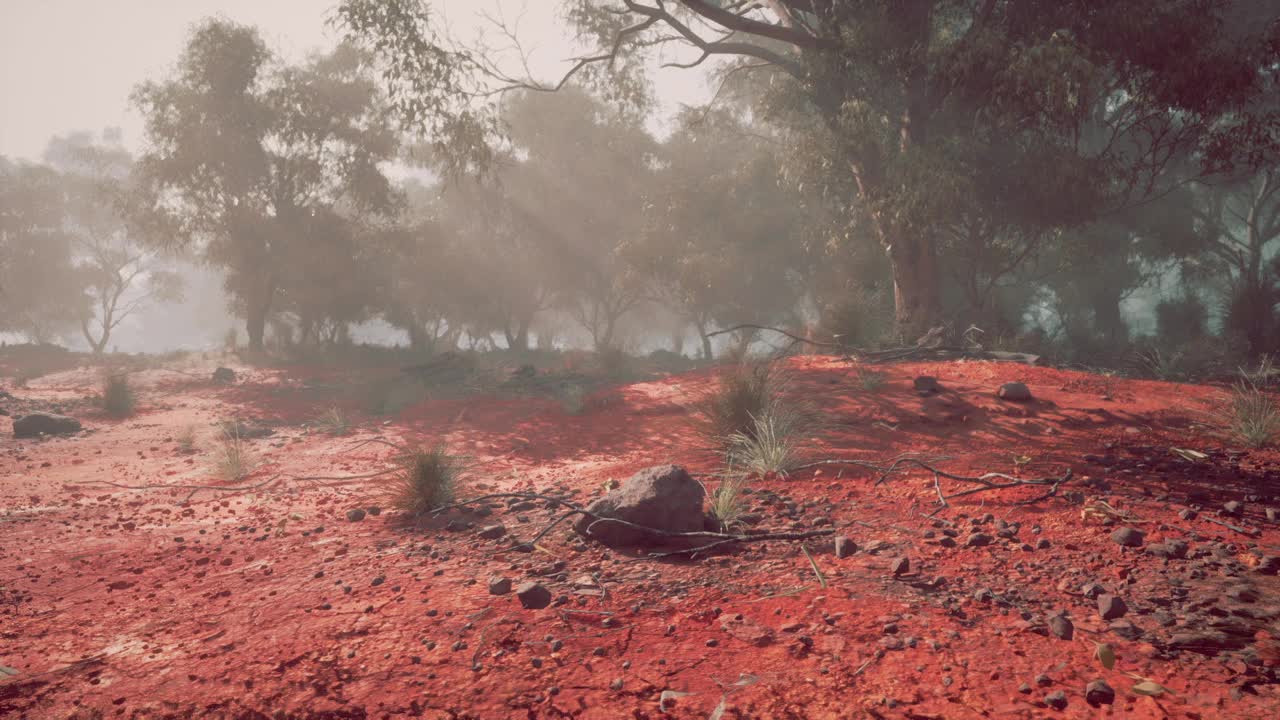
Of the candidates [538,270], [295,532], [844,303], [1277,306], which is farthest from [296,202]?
[1277,306]

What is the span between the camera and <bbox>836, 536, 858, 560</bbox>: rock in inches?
132

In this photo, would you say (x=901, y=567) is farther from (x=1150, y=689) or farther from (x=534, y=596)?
(x=534, y=596)

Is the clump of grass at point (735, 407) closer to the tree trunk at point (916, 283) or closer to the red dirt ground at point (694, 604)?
the red dirt ground at point (694, 604)

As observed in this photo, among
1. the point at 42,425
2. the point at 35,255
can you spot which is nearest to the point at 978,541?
the point at 42,425

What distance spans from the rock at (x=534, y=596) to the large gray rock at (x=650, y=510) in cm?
69

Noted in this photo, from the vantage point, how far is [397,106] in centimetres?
1175

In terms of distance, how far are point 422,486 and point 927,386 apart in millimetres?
5556

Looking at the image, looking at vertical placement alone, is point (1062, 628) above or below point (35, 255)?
below

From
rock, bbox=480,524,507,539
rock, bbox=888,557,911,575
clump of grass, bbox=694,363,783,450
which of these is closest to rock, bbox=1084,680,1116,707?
rock, bbox=888,557,911,575

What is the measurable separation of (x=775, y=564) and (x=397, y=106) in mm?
11498

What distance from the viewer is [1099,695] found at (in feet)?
6.53

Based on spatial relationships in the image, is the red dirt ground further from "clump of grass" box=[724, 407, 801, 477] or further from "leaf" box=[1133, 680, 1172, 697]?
"clump of grass" box=[724, 407, 801, 477]

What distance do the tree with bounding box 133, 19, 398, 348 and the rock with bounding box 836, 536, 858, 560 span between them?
24143mm

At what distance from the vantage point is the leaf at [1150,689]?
1985mm
